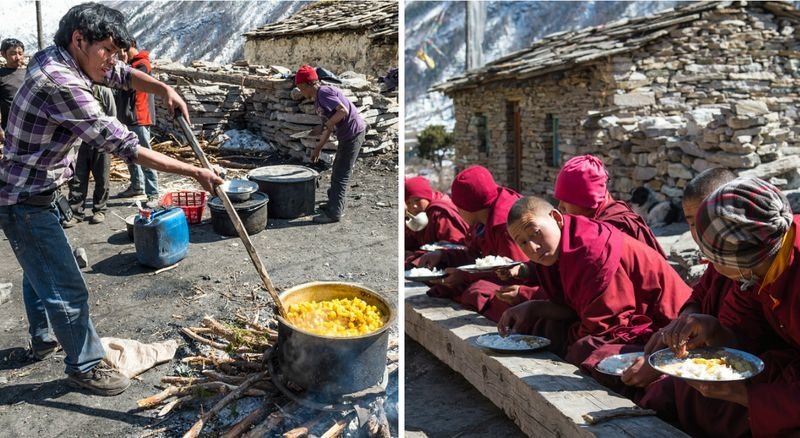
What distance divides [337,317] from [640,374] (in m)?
1.31

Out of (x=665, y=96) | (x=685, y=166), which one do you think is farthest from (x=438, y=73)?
(x=685, y=166)

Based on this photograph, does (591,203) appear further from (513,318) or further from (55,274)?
(55,274)

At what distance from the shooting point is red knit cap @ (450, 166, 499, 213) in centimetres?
379

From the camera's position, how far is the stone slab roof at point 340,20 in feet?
22.5

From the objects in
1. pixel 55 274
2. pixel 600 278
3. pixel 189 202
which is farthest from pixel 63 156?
pixel 189 202

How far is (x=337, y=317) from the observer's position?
2980 mm

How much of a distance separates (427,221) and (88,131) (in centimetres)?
253

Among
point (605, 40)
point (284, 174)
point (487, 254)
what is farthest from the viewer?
point (605, 40)

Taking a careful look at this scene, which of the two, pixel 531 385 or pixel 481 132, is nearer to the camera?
pixel 531 385

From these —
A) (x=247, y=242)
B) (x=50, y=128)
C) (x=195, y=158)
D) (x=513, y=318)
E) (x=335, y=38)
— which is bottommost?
(x=513, y=318)

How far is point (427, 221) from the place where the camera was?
4.71 m

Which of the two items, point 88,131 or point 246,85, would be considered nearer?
point 88,131

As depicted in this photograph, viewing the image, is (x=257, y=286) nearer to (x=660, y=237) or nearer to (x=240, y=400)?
(x=240, y=400)

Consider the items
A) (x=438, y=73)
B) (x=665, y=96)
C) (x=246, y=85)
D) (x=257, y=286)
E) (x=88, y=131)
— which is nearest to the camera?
(x=88, y=131)
